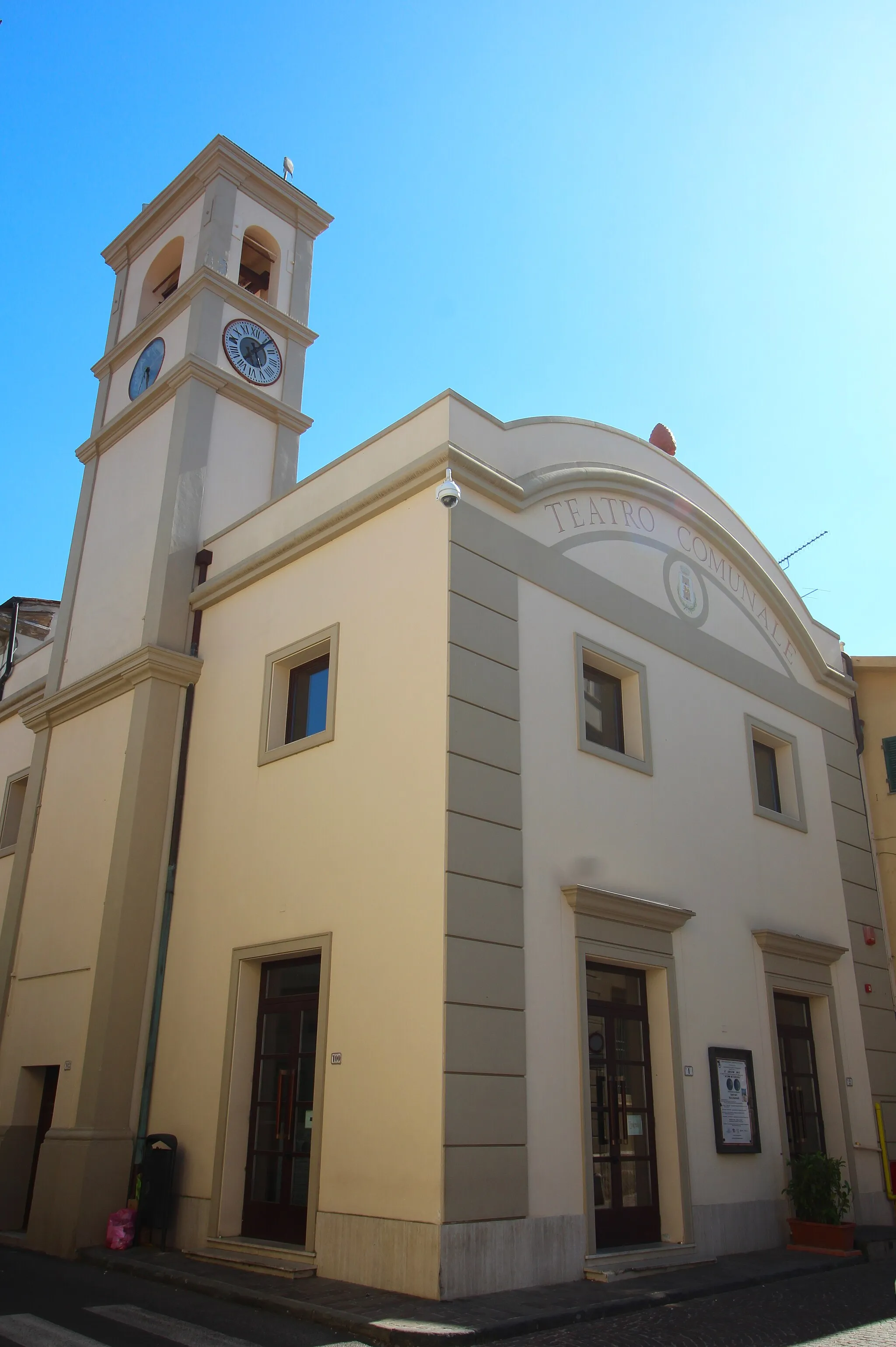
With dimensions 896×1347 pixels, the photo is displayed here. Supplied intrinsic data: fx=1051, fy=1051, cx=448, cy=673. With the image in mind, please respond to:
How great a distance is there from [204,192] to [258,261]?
1.36 meters

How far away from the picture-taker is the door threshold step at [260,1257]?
27.8 feet

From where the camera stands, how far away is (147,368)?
1617cm

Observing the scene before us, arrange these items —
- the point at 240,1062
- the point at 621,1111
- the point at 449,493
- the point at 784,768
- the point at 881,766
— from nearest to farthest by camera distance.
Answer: the point at 449,493 < the point at 621,1111 < the point at 240,1062 < the point at 784,768 < the point at 881,766

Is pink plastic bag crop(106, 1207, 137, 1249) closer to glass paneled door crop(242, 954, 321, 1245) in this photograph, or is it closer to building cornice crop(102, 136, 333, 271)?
glass paneled door crop(242, 954, 321, 1245)

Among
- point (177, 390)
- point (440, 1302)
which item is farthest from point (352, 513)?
point (440, 1302)

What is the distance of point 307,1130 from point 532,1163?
2223mm

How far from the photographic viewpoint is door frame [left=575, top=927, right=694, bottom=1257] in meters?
9.45

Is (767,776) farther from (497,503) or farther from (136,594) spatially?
(136,594)

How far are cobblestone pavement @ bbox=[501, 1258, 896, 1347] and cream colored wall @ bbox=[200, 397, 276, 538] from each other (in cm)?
1033

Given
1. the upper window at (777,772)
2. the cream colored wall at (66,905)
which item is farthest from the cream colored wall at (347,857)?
the upper window at (777,772)

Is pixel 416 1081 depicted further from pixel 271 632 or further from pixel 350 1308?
pixel 271 632

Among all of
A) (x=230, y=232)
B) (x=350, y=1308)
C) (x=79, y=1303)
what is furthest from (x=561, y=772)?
(x=230, y=232)

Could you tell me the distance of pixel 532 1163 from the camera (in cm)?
848

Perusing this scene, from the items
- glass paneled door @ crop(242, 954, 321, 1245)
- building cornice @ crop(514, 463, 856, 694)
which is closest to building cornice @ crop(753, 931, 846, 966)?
building cornice @ crop(514, 463, 856, 694)
